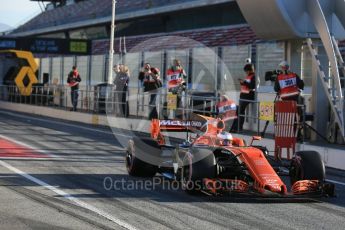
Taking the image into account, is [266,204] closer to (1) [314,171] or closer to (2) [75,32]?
(1) [314,171]

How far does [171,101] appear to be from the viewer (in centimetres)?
2016

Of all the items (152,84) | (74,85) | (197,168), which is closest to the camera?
(197,168)

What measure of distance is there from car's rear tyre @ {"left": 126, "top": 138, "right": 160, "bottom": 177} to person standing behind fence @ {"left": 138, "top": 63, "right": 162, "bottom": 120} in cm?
1014

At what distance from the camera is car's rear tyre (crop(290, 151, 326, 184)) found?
906 cm

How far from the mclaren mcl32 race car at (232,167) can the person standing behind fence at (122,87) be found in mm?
12029

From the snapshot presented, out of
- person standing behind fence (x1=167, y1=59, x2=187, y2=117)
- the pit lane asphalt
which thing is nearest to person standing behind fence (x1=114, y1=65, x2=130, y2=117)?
person standing behind fence (x1=167, y1=59, x2=187, y2=117)

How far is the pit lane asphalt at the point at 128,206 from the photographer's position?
23.9 ft

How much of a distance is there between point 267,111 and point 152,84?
21.2ft

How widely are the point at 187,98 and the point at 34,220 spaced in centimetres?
1259

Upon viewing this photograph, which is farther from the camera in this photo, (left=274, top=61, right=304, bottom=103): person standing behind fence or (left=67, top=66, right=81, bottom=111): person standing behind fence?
(left=67, top=66, right=81, bottom=111): person standing behind fence

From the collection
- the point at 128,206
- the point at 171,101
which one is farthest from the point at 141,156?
the point at 171,101

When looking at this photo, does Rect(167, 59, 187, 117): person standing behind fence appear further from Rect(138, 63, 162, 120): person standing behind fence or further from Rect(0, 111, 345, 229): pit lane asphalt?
Rect(0, 111, 345, 229): pit lane asphalt

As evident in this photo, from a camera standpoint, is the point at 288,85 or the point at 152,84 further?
the point at 152,84

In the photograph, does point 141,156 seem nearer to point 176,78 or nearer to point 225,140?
point 225,140
